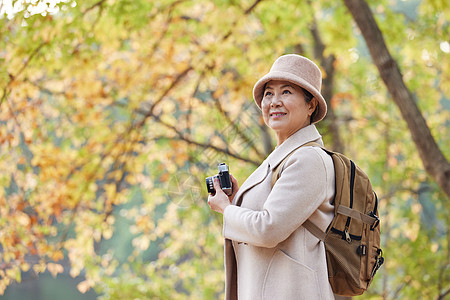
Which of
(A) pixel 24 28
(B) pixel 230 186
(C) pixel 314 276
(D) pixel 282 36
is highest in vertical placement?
(D) pixel 282 36

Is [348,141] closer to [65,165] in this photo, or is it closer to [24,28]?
[65,165]

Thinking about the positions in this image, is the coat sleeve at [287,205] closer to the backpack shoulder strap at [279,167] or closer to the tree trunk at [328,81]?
the backpack shoulder strap at [279,167]

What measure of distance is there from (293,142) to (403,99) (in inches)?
84.2

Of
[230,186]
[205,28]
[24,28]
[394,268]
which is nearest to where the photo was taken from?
[230,186]

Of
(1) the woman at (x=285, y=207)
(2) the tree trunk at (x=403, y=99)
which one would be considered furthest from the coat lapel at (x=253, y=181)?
(2) the tree trunk at (x=403, y=99)

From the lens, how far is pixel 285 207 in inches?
64.5

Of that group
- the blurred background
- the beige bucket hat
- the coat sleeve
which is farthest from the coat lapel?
the blurred background

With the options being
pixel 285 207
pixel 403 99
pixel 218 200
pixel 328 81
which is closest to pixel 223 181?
pixel 218 200

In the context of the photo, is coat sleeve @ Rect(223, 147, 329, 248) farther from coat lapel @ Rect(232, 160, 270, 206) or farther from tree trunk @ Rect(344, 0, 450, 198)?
tree trunk @ Rect(344, 0, 450, 198)

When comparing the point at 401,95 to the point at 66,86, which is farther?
the point at 66,86

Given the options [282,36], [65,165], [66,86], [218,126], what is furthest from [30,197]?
[282,36]

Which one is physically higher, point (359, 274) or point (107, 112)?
point (107, 112)

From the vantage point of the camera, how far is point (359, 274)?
5.69ft

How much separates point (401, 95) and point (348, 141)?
13.9ft
